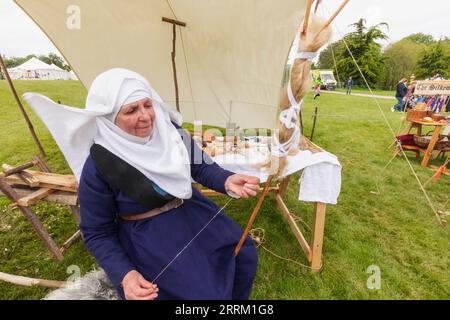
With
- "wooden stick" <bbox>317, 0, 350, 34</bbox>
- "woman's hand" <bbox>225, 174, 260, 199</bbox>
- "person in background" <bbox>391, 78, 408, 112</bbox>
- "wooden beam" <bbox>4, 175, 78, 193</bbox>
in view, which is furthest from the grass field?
"person in background" <bbox>391, 78, 408, 112</bbox>

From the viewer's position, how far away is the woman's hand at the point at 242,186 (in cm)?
127

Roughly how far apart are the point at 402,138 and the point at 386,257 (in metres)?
3.61

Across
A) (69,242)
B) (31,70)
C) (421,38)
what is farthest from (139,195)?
(421,38)

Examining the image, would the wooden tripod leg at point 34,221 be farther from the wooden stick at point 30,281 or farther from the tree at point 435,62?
the tree at point 435,62

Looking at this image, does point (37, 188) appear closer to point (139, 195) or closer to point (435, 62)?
point (139, 195)

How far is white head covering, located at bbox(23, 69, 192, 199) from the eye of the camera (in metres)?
1.14

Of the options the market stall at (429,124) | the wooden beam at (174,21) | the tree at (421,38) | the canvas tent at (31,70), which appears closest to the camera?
the wooden beam at (174,21)

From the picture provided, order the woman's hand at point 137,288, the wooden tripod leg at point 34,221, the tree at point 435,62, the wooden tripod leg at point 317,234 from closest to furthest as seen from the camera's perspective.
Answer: the woman's hand at point 137,288
the wooden tripod leg at point 34,221
the wooden tripod leg at point 317,234
the tree at point 435,62

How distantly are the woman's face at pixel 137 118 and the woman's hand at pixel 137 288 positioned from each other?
0.71m

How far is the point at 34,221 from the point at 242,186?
78.1 inches

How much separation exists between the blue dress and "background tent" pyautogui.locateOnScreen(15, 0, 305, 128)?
1.85 meters

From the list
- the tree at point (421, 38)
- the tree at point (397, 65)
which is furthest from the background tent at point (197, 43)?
the tree at point (421, 38)

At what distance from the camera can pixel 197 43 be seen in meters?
3.39

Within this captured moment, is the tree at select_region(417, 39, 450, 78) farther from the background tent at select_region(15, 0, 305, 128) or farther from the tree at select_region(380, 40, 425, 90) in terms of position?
the background tent at select_region(15, 0, 305, 128)
